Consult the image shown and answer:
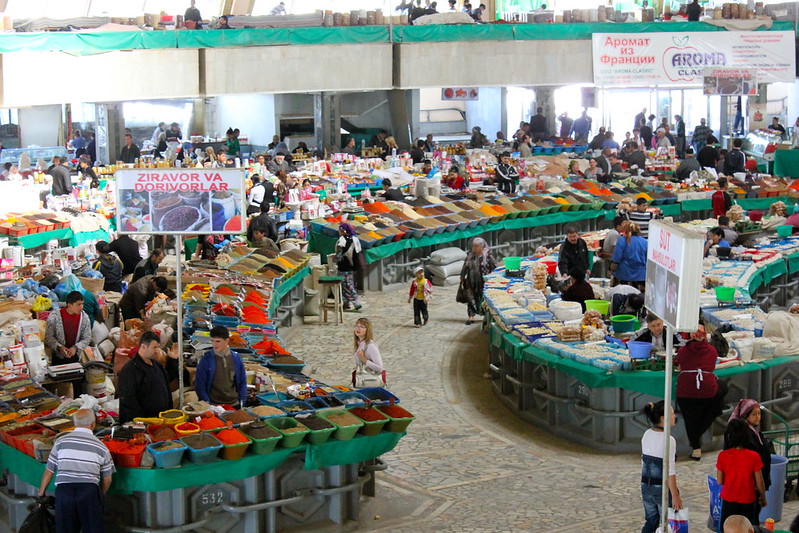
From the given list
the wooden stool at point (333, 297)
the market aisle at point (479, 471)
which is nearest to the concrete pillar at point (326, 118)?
the wooden stool at point (333, 297)

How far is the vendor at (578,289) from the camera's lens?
13703mm

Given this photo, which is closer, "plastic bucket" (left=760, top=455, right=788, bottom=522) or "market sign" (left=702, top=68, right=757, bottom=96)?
"plastic bucket" (left=760, top=455, right=788, bottom=522)

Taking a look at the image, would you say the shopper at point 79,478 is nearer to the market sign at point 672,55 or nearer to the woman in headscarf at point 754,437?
the woman in headscarf at point 754,437

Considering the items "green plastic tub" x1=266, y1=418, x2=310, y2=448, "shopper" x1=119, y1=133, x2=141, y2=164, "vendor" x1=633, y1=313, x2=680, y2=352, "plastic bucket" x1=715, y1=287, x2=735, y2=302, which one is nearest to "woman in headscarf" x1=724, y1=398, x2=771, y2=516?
"vendor" x1=633, y1=313, x2=680, y2=352

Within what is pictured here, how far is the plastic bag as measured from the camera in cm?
825

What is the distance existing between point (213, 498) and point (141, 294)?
485 cm

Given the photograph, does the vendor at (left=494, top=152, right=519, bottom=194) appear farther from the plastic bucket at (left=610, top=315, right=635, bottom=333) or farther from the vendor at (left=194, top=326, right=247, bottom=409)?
the vendor at (left=194, top=326, right=247, bottom=409)

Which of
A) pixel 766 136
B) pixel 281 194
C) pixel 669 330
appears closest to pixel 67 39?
pixel 281 194

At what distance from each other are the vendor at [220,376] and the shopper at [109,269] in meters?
5.30

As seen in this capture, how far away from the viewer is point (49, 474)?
8156 millimetres

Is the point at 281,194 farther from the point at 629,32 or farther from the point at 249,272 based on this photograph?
the point at 629,32

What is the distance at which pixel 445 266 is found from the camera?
1934 centimetres

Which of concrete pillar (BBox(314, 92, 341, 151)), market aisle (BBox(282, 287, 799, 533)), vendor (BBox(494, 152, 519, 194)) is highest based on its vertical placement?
concrete pillar (BBox(314, 92, 341, 151))

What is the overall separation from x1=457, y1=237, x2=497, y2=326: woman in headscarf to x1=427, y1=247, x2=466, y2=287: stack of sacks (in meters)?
2.90
